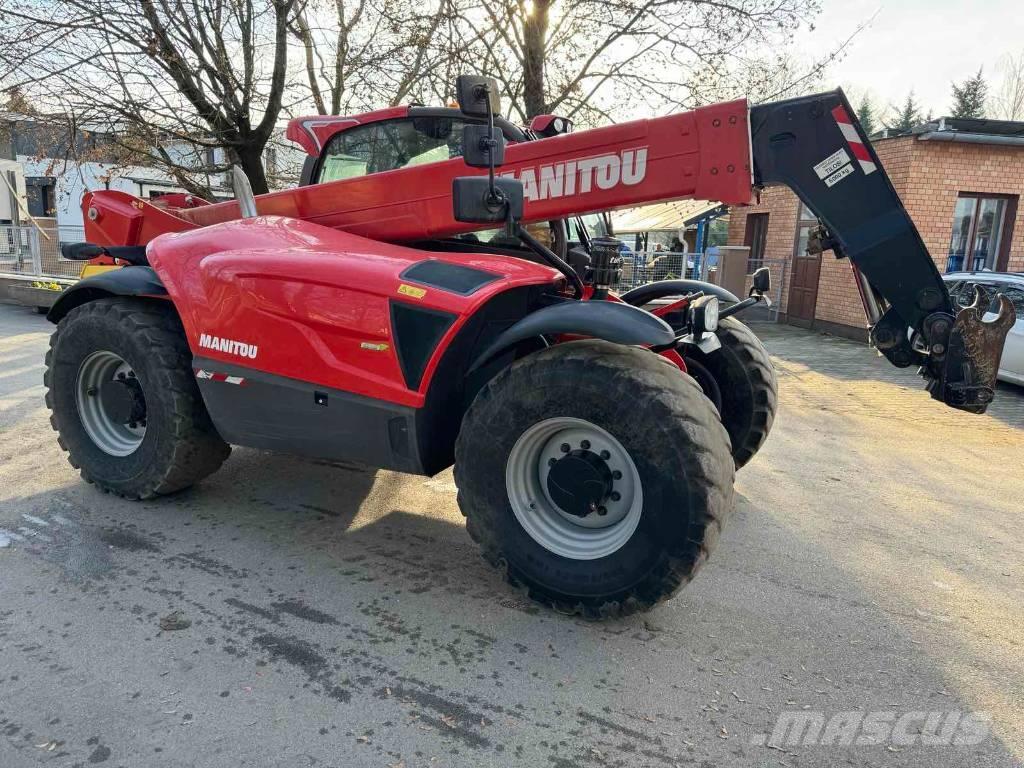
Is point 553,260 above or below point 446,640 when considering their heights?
above

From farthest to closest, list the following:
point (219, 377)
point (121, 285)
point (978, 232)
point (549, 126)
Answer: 1. point (978, 232)
2. point (549, 126)
3. point (121, 285)
4. point (219, 377)

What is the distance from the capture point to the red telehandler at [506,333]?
9.64 ft

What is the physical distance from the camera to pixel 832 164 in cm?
326

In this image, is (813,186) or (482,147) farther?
(813,186)

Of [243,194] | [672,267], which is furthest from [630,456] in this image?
[672,267]

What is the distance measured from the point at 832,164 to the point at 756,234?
15.9 m

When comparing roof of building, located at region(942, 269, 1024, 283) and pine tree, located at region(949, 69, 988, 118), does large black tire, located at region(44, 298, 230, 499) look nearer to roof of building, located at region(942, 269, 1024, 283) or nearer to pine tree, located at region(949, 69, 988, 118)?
roof of building, located at region(942, 269, 1024, 283)

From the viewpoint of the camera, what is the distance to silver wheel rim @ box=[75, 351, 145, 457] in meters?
4.39

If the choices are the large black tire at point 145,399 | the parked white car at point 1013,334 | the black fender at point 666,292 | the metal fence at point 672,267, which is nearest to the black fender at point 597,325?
the black fender at point 666,292

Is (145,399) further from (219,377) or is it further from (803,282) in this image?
(803,282)

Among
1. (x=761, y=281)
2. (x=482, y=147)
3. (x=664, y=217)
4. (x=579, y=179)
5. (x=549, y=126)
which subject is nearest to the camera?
(x=482, y=147)

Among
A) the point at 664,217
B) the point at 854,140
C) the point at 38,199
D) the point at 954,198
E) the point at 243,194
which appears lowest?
the point at 243,194

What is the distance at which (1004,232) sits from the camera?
516 inches

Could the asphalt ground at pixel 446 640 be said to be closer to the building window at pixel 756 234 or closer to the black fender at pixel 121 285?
the black fender at pixel 121 285
